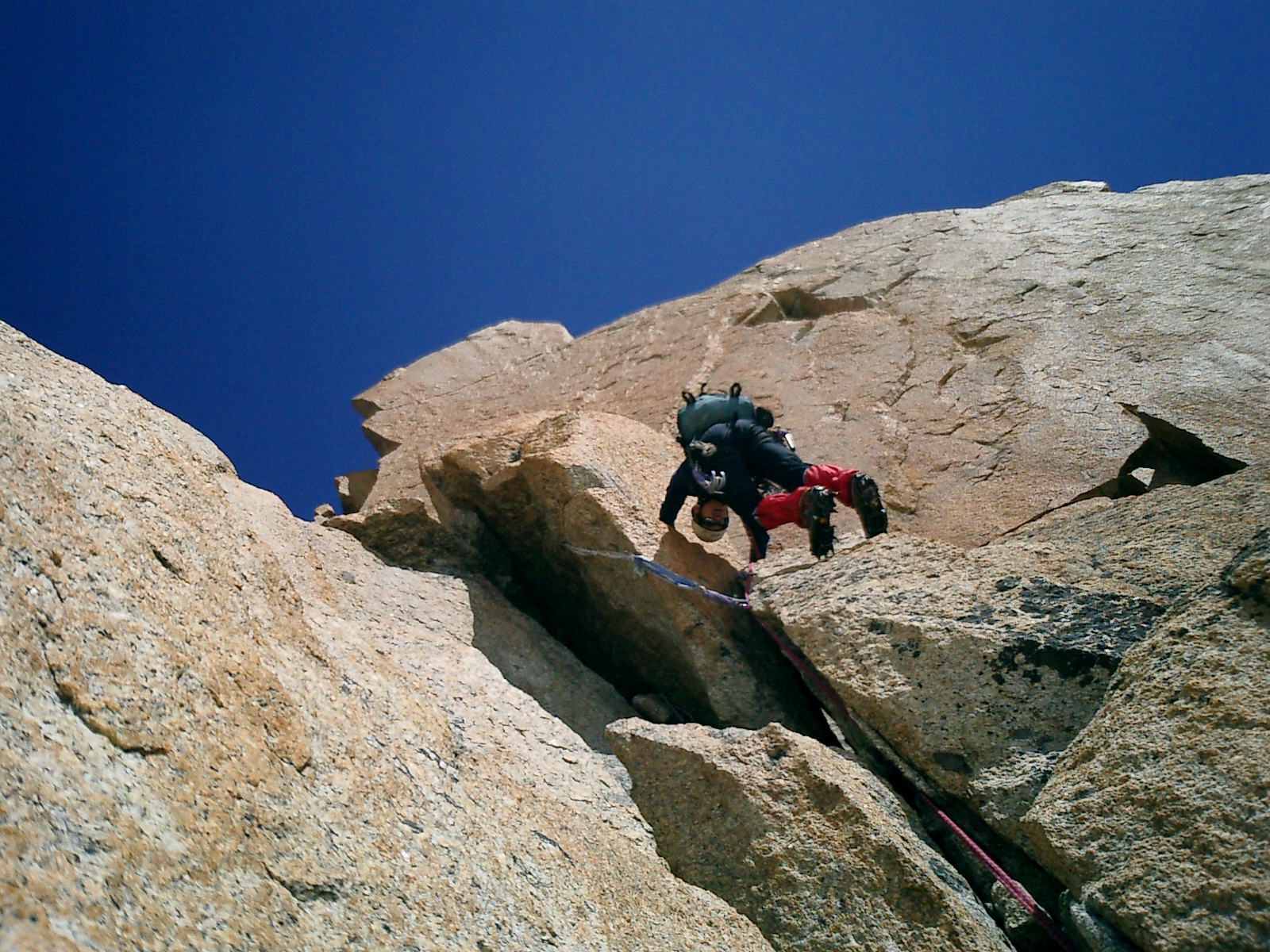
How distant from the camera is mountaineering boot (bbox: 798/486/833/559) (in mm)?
4484

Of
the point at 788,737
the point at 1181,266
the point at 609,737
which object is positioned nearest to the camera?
the point at 788,737

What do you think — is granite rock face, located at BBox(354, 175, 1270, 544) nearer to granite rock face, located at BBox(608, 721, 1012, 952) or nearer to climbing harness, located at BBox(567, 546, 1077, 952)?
climbing harness, located at BBox(567, 546, 1077, 952)

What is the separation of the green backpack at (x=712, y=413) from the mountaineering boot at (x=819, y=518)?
974mm

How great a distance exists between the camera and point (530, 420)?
5691 mm

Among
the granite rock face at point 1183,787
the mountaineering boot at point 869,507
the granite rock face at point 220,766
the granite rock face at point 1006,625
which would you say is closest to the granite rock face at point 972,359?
the mountaineering boot at point 869,507

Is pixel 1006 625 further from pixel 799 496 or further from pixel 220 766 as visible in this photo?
pixel 220 766

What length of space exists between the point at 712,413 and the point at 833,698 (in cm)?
217

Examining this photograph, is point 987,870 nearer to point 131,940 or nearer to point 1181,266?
point 131,940

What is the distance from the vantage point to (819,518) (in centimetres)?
450

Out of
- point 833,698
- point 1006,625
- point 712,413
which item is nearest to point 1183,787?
point 1006,625

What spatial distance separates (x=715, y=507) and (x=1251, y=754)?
2.87m

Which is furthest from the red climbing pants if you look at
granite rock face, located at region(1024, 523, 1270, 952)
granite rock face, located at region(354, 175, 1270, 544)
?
granite rock face, located at region(1024, 523, 1270, 952)

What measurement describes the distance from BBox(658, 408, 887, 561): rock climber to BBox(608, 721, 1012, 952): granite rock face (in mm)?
1441

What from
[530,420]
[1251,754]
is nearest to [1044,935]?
[1251,754]
